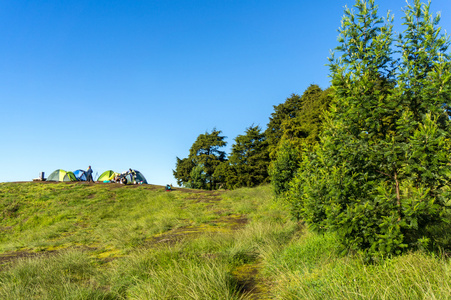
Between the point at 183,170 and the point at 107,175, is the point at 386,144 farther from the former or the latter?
the point at 183,170

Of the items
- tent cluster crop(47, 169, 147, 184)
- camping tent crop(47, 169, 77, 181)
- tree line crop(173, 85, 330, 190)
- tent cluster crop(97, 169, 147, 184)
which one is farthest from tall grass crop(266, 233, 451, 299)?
camping tent crop(47, 169, 77, 181)

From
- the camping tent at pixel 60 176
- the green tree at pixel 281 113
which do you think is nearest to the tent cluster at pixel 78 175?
the camping tent at pixel 60 176

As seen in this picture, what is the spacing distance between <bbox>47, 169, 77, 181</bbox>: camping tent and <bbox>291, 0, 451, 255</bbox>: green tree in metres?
34.3

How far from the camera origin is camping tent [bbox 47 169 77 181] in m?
31.8

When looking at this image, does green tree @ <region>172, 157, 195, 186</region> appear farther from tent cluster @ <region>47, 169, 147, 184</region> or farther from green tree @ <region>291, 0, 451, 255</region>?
green tree @ <region>291, 0, 451, 255</region>

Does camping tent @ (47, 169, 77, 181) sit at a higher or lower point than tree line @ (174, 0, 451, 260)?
higher

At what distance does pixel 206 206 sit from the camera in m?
16.9

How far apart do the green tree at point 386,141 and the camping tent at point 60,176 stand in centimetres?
3430

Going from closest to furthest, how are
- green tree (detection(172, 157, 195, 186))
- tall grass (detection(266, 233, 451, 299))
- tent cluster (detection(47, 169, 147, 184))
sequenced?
tall grass (detection(266, 233, 451, 299)), tent cluster (detection(47, 169, 147, 184)), green tree (detection(172, 157, 195, 186))

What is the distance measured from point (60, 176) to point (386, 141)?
35931 mm

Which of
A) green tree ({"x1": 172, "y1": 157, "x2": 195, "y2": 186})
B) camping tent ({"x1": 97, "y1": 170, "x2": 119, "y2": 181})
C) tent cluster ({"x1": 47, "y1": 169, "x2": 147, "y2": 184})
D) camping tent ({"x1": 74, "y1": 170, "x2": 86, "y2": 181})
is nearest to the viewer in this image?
tent cluster ({"x1": 47, "y1": 169, "x2": 147, "y2": 184})

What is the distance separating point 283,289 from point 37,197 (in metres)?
23.6

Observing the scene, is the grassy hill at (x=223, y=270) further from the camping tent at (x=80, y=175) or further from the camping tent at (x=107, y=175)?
the camping tent at (x=80, y=175)

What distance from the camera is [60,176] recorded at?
105 feet
